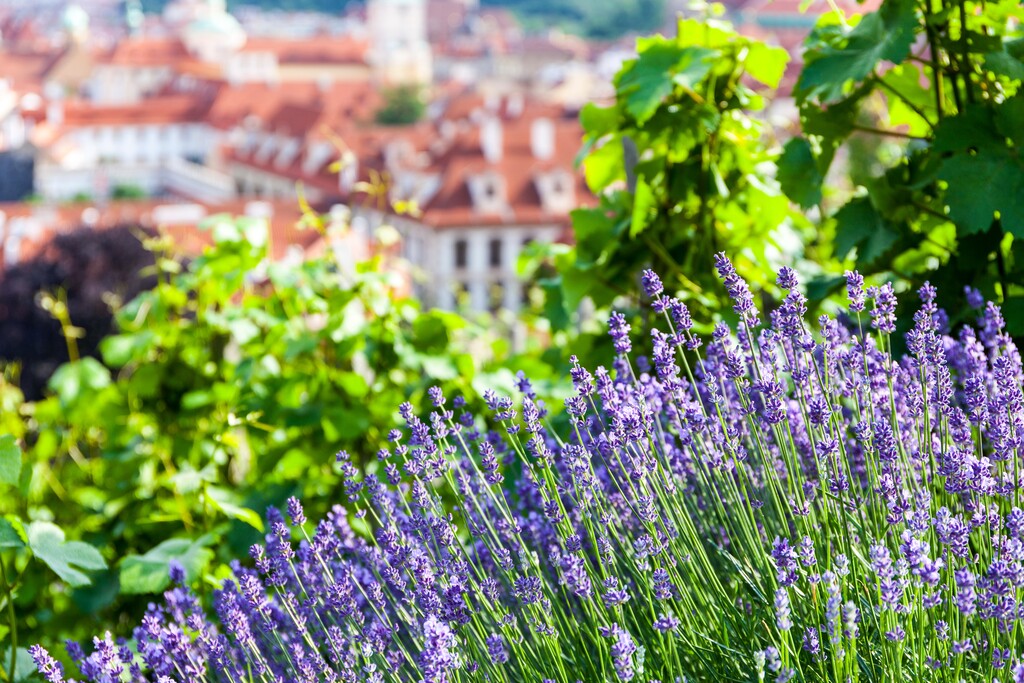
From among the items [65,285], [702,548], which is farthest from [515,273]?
[65,285]

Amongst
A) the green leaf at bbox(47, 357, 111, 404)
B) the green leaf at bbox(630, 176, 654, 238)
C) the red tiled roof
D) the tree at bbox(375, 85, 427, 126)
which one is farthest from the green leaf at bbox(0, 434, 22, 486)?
the red tiled roof

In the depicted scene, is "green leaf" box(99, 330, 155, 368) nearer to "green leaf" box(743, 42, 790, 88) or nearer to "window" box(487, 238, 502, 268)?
"green leaf" box(743, 42, 790, 88)

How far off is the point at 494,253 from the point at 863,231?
3175 centimetres

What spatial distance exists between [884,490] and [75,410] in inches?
76.7

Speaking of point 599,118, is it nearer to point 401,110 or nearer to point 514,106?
point 514,106

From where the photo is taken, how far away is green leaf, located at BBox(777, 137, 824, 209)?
1919mm

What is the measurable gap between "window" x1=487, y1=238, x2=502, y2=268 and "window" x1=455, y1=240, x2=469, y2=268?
585 millimetres

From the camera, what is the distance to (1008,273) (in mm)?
1841

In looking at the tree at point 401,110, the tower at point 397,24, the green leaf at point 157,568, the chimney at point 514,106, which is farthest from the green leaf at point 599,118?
the tower at point 397,24

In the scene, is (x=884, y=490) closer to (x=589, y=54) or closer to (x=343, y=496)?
(x=343, y=496)

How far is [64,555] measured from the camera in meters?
1.48

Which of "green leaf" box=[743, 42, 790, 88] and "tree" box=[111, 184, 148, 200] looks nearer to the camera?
"green leaf" box=[743, 42, 790, 88]

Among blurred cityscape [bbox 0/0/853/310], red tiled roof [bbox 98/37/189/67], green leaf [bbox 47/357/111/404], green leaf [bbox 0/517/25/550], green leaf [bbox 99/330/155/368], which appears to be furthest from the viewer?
red tiled roof [bbox 98/37/189/67]

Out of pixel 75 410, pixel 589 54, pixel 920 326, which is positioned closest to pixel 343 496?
pixel 75 410
